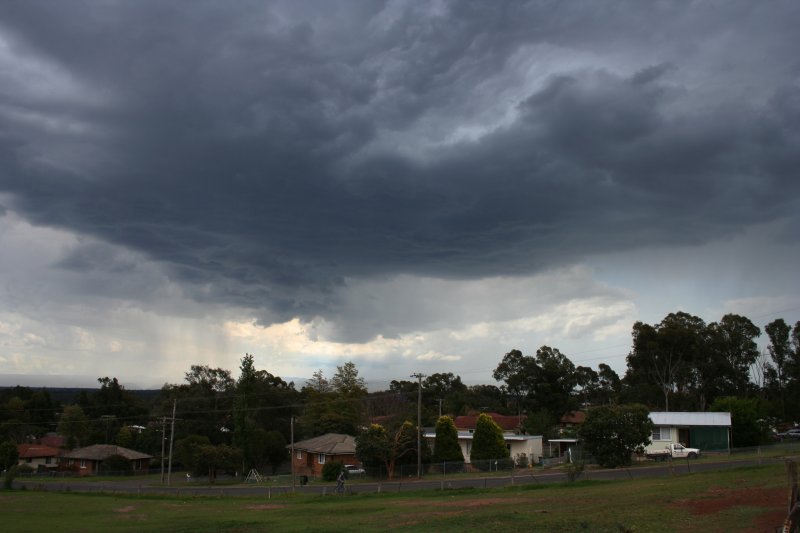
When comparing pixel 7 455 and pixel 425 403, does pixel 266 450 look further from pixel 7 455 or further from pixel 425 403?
pixel 425 403

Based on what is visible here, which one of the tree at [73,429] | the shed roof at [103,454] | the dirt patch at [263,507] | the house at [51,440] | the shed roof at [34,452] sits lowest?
the house at [51,440]

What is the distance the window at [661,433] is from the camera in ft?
233

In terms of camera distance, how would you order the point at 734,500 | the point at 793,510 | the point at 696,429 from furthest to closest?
1. the point at 696,429
2. the point at 734,500
3. the point at 793,510

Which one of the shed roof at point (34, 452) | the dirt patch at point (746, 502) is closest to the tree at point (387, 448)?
the dirt patch at point (746, 502)

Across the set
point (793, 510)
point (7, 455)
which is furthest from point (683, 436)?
point (7, 455)

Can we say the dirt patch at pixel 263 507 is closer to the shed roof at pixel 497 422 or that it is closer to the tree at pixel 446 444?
the tree at pixel 446 444

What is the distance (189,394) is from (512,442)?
6582 cm

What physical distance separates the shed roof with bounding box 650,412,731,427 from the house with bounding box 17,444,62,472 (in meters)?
87.4

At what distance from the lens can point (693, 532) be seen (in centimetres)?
2070

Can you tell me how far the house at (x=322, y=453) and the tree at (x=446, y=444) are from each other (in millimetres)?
12107

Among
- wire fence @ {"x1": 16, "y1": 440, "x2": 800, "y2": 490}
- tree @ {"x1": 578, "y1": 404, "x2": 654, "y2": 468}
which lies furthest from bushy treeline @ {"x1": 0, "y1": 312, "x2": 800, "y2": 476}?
tree @ {"x1": 578, "y1": 404, "x2": 654, "y2": 468}

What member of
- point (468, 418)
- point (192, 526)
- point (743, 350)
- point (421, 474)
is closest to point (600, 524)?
point (192, 526)

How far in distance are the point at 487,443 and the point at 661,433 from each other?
805 inches

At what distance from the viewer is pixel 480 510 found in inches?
1217
